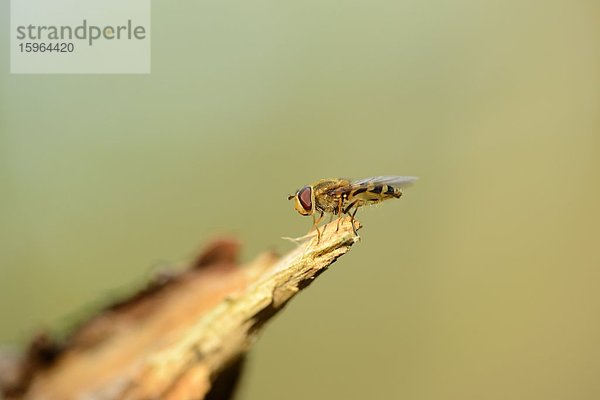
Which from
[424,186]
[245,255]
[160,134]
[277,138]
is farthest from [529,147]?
[160,134]

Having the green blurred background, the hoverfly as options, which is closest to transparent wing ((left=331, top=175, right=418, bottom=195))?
the hoverfly

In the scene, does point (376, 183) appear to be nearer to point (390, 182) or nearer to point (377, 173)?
point (390, 182)

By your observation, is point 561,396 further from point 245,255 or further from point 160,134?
point 160,134

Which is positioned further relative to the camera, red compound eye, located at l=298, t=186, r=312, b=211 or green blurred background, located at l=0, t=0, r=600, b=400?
green blurred background, located at l=0, t=0, r=600, b=400

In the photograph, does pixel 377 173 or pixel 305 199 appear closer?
pixel 305 199

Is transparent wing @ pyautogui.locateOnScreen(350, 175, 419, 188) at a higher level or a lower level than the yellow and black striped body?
higher

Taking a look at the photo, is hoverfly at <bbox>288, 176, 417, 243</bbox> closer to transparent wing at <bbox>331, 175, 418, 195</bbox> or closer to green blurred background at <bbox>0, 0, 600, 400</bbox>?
transparent wing at <bbox>331, 175, 418, 195</bbox>

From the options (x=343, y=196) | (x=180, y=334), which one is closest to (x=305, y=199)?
(x=343, y=196)
